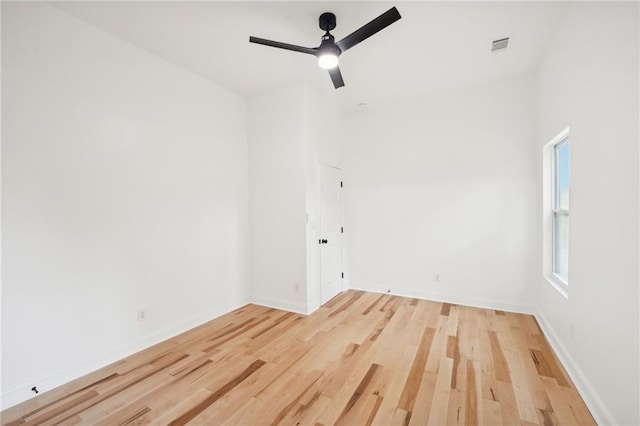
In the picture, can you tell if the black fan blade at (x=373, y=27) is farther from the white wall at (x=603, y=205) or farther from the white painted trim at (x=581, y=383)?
the white painted trim at (x=581, y=383)

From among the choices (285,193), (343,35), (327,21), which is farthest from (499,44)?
(285,193)

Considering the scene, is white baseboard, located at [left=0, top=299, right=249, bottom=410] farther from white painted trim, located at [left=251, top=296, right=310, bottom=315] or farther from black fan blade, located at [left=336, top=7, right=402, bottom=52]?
black fan blade, located at [left=336, top=7, right=402, bottom=52]

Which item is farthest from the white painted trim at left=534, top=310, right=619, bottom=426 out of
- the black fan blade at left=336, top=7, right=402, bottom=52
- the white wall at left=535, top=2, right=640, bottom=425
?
the black fan blade at left=336, top=7, right=402, bottom=52

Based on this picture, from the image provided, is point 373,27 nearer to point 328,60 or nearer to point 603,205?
point 328,60

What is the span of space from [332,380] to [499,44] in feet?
11.9

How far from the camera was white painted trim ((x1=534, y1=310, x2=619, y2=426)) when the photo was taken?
1.63 m

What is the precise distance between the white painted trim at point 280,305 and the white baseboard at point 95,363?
0.67 metres

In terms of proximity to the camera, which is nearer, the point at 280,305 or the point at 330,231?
the point at 280,305

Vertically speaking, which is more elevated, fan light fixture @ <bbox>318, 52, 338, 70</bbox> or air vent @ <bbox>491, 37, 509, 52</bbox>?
air vent @ <bbox>491, 37, 509, 52</bbox>

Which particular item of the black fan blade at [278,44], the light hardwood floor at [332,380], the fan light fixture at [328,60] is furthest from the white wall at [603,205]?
the black fan blade at [278,44]

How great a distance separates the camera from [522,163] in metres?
3.46

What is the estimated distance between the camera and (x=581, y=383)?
1943 millimetres

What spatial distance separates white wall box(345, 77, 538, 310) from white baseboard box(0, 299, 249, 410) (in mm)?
2642

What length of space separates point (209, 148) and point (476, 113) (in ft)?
12.4
